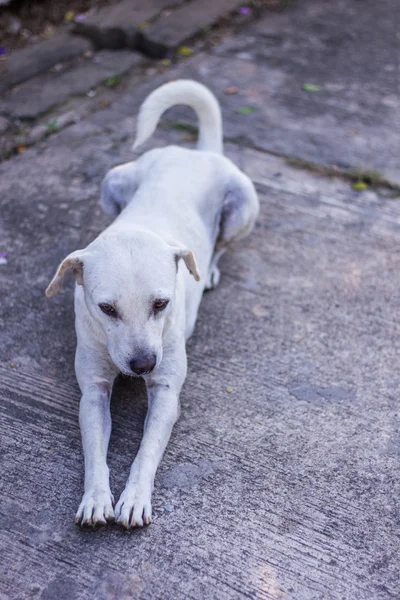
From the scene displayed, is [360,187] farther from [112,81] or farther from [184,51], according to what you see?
[184,51]

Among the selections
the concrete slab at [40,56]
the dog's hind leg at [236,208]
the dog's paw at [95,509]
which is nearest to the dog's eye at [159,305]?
the dog's paw at [95,509]

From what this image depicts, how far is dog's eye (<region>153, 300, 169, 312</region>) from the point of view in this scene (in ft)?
8.60

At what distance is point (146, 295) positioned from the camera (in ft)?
8.39

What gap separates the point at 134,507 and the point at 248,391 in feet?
2.92

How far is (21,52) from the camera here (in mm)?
6055

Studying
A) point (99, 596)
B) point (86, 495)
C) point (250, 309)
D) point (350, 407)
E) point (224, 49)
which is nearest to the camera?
point (99, 596)

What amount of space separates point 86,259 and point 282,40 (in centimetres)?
481

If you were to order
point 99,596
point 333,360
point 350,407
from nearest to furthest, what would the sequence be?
point 99,596
point 350,407
point 333,360

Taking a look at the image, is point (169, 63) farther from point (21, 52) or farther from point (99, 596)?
point (99, 596)

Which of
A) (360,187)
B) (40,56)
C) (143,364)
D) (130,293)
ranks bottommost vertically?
(360,187)

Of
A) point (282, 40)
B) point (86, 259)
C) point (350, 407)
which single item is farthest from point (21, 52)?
point (350, 407)

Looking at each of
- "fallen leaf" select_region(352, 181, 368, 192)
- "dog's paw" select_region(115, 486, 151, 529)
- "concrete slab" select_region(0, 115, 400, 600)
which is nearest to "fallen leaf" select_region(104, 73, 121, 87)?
"concrete slab" select_region(0, 115, 400, 600)

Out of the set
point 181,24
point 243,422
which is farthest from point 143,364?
point 181,24

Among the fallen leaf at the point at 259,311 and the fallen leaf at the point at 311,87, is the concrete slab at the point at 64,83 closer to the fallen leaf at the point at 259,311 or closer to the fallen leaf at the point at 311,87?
the fallen leaf at the point at 311,87
